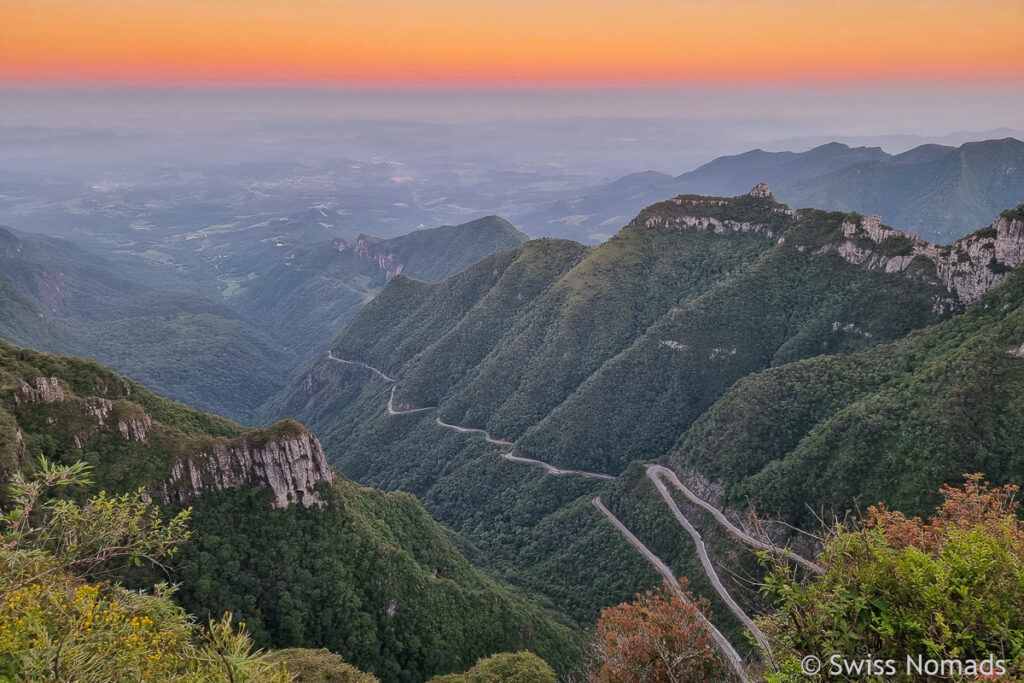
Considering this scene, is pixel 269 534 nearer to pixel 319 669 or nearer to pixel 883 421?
pixel 319 669

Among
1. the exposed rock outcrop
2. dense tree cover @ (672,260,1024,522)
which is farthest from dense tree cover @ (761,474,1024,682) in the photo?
the exposed rock outcrop

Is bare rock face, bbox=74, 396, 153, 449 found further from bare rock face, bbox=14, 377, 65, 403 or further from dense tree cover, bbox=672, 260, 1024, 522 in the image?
dense tree cover, bbox=672, 260, 1024, 522

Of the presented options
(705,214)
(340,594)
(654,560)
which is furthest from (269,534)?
(705,214)

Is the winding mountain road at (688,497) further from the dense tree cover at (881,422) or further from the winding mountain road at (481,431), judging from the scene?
the winding mountain road at (481,431)

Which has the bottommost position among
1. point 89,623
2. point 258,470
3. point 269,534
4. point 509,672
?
point 509,672

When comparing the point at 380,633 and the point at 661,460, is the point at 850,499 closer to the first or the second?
the point at 661,460

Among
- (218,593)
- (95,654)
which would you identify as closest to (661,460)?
(218,593)
